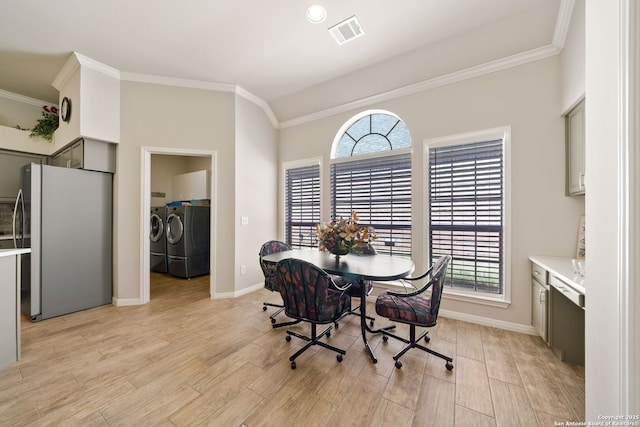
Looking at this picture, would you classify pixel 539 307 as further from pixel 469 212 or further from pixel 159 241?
pixel 159 241

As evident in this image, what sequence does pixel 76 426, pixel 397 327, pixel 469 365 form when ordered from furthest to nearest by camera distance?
pixel 397 327
pixel 469 365
pixel 76 426

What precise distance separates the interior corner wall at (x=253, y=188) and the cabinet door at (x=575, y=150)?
3804 mm

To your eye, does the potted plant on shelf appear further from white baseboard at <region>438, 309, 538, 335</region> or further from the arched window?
white baseboard at <region>438, 309, 538, 335</region>

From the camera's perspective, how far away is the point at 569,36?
2221mm

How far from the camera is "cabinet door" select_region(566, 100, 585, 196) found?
6.89 feet

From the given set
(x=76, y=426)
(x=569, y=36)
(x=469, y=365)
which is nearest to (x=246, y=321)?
(x=76, y=426)

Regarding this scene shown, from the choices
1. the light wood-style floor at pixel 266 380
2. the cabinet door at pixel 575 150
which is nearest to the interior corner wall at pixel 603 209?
the light wood-style floor at pixel 266 380

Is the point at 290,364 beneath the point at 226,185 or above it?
beneath

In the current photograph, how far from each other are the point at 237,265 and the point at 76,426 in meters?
2.30

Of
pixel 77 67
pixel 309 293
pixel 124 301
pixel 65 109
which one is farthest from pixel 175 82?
pixel 309 293

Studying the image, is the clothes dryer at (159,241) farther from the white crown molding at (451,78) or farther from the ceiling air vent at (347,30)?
the ceiling air vent at (347,30)

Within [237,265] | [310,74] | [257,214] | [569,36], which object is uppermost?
[310,74]

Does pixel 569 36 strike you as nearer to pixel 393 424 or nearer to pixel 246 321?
pixel 393 424

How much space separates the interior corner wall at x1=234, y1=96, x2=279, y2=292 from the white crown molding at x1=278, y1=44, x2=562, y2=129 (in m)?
0.83
